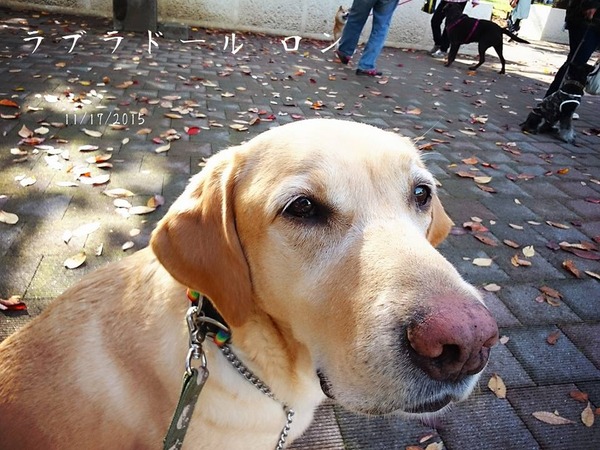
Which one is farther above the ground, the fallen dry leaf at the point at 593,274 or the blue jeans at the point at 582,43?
the blue jeans at the point at 582,43

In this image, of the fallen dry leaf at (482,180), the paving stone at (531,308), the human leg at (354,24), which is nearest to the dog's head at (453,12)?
the human leg at (354,24)

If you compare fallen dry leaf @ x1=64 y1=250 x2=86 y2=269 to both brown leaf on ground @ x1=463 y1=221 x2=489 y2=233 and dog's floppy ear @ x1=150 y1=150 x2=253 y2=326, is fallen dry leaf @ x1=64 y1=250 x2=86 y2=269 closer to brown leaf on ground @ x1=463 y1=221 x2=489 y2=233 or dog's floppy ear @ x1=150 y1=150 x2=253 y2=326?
dog's floppy ear @ x1=150 y1=150 x2=253 y2=326

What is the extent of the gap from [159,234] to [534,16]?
22808mm

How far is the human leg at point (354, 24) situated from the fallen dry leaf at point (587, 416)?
8.61 metres

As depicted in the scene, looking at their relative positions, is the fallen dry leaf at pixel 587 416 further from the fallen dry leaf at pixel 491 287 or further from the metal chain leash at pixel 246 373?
the metal chain leash at pixel 246 373

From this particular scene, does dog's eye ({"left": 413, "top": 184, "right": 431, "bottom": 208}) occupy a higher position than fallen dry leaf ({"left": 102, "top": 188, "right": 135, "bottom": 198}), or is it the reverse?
dog's eye ({"left": 413, "top": 184, "right": 431, "bottom": 208})

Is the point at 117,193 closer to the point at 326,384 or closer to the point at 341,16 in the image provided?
the point at 326,384

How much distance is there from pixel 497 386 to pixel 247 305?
6.33ft

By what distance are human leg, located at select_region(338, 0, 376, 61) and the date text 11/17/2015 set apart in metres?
5.69

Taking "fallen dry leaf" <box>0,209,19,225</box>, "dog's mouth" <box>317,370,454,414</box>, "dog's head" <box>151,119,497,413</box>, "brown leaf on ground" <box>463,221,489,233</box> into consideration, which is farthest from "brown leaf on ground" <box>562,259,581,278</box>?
"fallen dry leaf" <box>0,209,19,225</box>

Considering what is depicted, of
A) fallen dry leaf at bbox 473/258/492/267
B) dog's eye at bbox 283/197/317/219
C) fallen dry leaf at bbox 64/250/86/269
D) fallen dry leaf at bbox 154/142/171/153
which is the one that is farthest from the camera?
fallen dry leaf at bbox 154/142/171/153

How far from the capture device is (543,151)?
6492 mm

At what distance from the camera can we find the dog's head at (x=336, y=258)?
1.25 meters

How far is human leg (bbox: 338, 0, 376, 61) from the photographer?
915 centimetres
